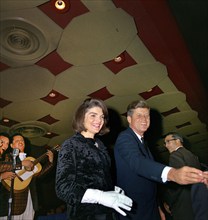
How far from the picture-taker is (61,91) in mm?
4547

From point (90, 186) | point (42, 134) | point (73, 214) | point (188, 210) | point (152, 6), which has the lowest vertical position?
point (188, 210)

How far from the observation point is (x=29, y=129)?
19.3 feet

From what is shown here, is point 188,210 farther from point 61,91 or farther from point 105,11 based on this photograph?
point 61,91

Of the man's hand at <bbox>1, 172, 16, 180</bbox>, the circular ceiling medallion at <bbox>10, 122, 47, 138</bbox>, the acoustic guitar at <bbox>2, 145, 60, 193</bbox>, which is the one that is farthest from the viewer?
the circular ceiling medallion at <bbox>10, 122, 47, 138</bbox>

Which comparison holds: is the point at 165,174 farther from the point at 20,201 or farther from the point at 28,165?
the point at 28,165

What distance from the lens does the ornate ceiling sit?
8.76 ft

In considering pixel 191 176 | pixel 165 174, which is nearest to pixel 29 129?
pixel 165 174

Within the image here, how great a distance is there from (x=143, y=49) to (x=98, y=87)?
135 centimetres

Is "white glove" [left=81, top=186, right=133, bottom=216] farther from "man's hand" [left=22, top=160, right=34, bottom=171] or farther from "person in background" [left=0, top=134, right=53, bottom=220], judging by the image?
"man's hand" [left=22, top=160, right=34, bottom=171]

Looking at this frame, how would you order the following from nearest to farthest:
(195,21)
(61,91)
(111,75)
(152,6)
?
(152,6) < (195,21) < (111,75) < (61,91)

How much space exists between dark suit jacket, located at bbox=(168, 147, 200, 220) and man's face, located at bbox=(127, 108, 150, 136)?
0.94 meters

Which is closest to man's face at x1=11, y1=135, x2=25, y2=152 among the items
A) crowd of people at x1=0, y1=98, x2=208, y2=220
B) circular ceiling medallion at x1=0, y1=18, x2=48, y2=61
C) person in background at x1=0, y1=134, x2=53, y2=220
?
person in background at x1=0, y1=134, x2=53, y2=220

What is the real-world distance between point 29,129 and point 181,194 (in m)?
4.54

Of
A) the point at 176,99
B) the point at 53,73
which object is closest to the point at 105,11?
the point at 53,73
